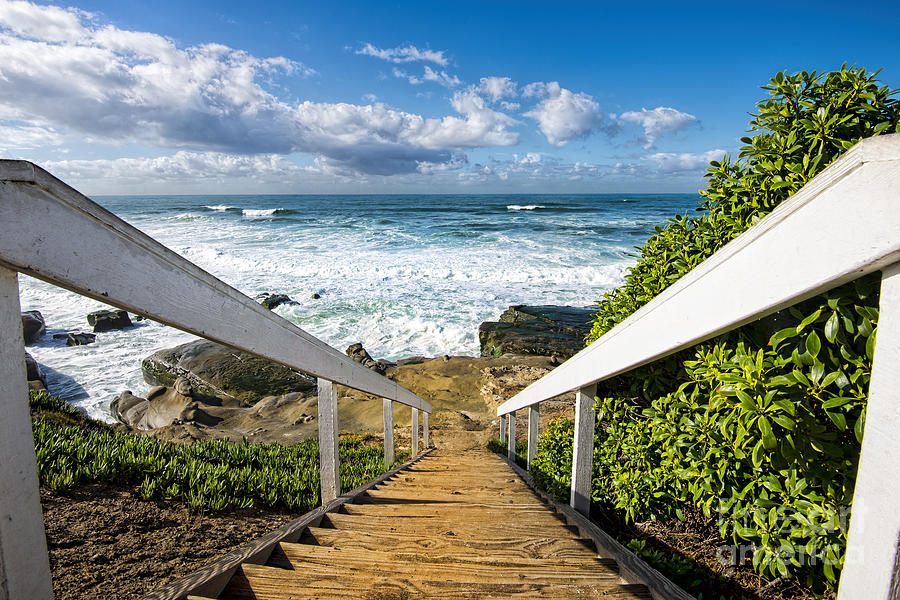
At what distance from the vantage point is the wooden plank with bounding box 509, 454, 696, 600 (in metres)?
1.50

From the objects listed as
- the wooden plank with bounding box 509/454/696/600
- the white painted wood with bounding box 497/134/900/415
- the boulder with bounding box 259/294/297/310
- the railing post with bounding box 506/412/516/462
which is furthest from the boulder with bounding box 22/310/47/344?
the white painted wood with bounding box 497/134/900/415

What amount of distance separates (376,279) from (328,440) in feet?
69.0

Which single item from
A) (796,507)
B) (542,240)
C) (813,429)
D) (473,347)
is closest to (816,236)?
(813,429)

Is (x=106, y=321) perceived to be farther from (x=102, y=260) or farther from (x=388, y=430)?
(x=102, y=260)

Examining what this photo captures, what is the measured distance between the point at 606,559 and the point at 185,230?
48.6m

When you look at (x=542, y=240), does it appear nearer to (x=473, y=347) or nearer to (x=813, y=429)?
(x=473, y=347)

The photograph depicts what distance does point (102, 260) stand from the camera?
44.1 inches

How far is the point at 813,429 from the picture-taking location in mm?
1340

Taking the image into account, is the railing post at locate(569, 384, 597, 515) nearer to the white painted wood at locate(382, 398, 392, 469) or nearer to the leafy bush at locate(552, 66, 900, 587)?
the leafy bush at locate(552, 66, 900, 587)

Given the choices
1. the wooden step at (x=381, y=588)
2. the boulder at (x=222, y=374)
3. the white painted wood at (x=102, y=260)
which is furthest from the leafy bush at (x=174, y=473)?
the boulder at (x=222, y=374)

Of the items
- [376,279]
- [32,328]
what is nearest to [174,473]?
[32,328]

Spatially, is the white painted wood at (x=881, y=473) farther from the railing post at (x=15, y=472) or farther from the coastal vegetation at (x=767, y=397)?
the railing post at (x=15, y=472)

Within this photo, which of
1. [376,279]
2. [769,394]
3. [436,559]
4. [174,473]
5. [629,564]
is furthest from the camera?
[376,279]

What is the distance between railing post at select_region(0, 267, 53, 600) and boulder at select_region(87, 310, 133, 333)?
1912 cm
